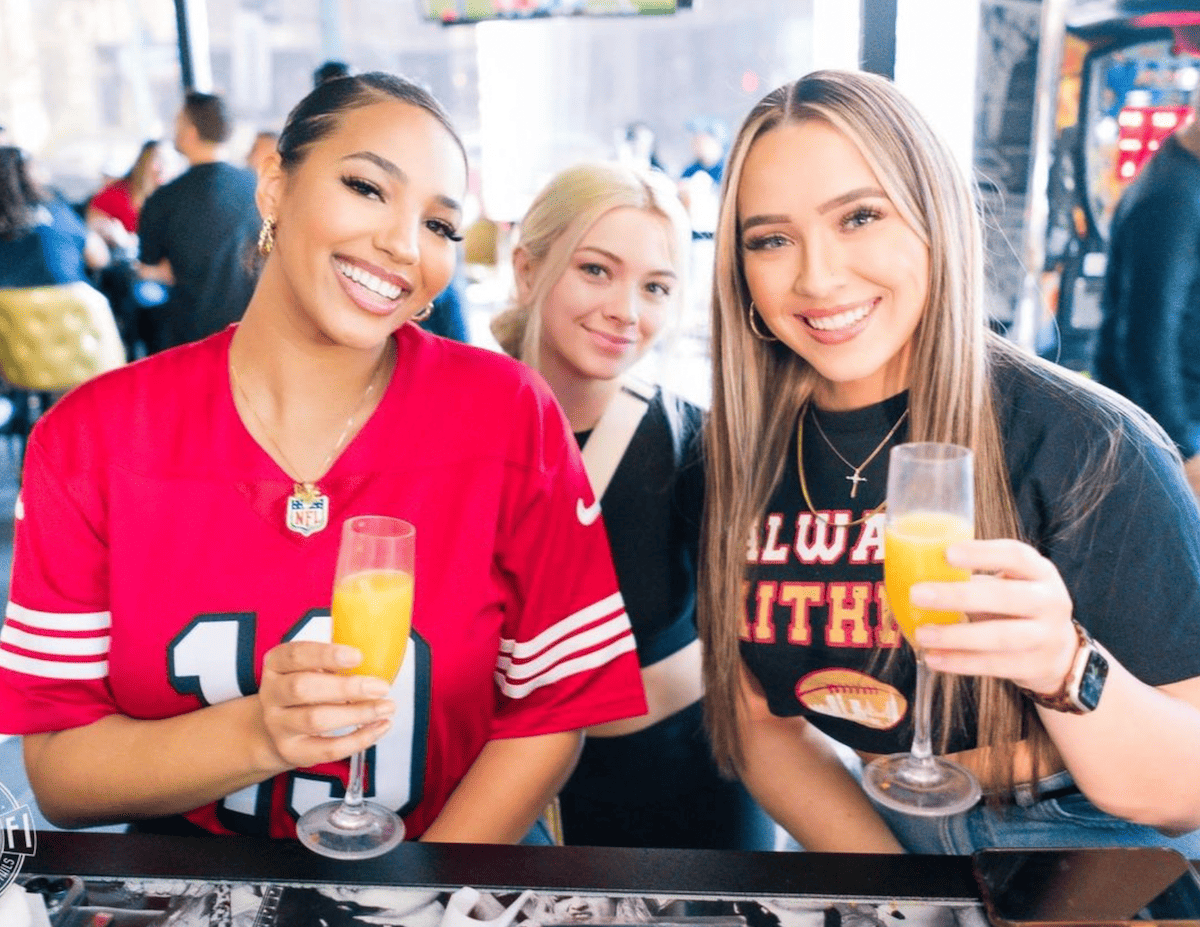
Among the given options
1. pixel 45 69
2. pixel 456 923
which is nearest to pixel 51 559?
pixel 456 923

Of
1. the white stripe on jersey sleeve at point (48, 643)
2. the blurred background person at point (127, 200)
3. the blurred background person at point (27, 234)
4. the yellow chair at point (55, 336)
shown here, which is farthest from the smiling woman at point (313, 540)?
the blurred background person at point (127, 200)

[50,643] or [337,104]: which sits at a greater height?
[337,104]

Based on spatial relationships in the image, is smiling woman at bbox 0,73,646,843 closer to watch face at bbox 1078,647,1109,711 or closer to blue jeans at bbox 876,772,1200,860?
blue jeans at bbox 876,772,1200,860

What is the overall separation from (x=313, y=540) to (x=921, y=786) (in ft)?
2.67

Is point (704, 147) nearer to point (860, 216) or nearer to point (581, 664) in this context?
point (860, 216)

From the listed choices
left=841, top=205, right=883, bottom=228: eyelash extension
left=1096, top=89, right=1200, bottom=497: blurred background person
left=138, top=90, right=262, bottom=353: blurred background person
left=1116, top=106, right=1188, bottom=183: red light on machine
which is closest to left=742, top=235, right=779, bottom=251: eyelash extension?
left=841, top=205, right=883, bottom=228: eyelash extension

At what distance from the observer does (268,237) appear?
1.58 metres

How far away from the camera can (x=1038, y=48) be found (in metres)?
3.90

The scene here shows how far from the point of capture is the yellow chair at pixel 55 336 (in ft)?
15.5

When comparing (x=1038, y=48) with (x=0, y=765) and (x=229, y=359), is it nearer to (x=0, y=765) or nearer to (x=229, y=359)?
(x=229, y=359)

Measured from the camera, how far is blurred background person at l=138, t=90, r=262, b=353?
4.59 metres

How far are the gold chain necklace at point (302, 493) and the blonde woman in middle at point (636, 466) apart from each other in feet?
1.71

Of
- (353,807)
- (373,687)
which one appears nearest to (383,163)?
(373,687)

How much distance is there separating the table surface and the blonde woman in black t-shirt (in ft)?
0.85
